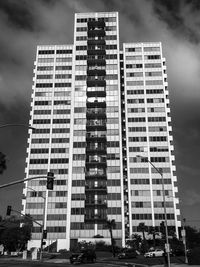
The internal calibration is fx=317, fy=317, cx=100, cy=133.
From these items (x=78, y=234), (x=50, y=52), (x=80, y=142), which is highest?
(x=50, y=52)

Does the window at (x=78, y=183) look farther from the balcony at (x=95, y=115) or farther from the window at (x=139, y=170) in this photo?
the balcony at (x=95, y=115)

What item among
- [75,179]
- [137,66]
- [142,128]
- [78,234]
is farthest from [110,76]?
[78,234]

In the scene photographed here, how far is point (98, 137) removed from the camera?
4289 inches

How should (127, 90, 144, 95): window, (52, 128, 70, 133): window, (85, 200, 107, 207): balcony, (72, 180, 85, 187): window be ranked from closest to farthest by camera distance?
(85, 200, 107, 207): balcony, (72, 180, 85, 187): window, (52, 128, 70, 133): window, (127, 90, 144, 95): window

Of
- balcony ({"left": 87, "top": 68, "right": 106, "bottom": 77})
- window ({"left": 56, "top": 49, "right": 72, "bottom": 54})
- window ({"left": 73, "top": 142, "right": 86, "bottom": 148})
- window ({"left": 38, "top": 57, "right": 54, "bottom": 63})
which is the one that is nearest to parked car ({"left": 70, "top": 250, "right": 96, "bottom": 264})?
window ({"left": 73, "top": 142, "right": 86, "bottom": 148})

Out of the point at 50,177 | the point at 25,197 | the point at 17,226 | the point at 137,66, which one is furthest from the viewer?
the point at 137,66

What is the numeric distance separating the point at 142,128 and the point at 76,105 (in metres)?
24.9

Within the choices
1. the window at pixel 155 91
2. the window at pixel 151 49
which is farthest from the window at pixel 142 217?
the window at pixel 151 49

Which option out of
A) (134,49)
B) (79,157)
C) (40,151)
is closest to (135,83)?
(134,49)

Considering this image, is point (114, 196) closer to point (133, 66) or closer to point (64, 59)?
point (133, 66)

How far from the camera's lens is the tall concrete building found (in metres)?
99.5

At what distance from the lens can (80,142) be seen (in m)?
108

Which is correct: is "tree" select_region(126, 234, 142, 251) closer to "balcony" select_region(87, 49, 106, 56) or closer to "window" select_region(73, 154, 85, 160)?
"window" select_region(73, 154, 85, 160)

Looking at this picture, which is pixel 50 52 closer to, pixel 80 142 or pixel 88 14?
pixel 88 14
